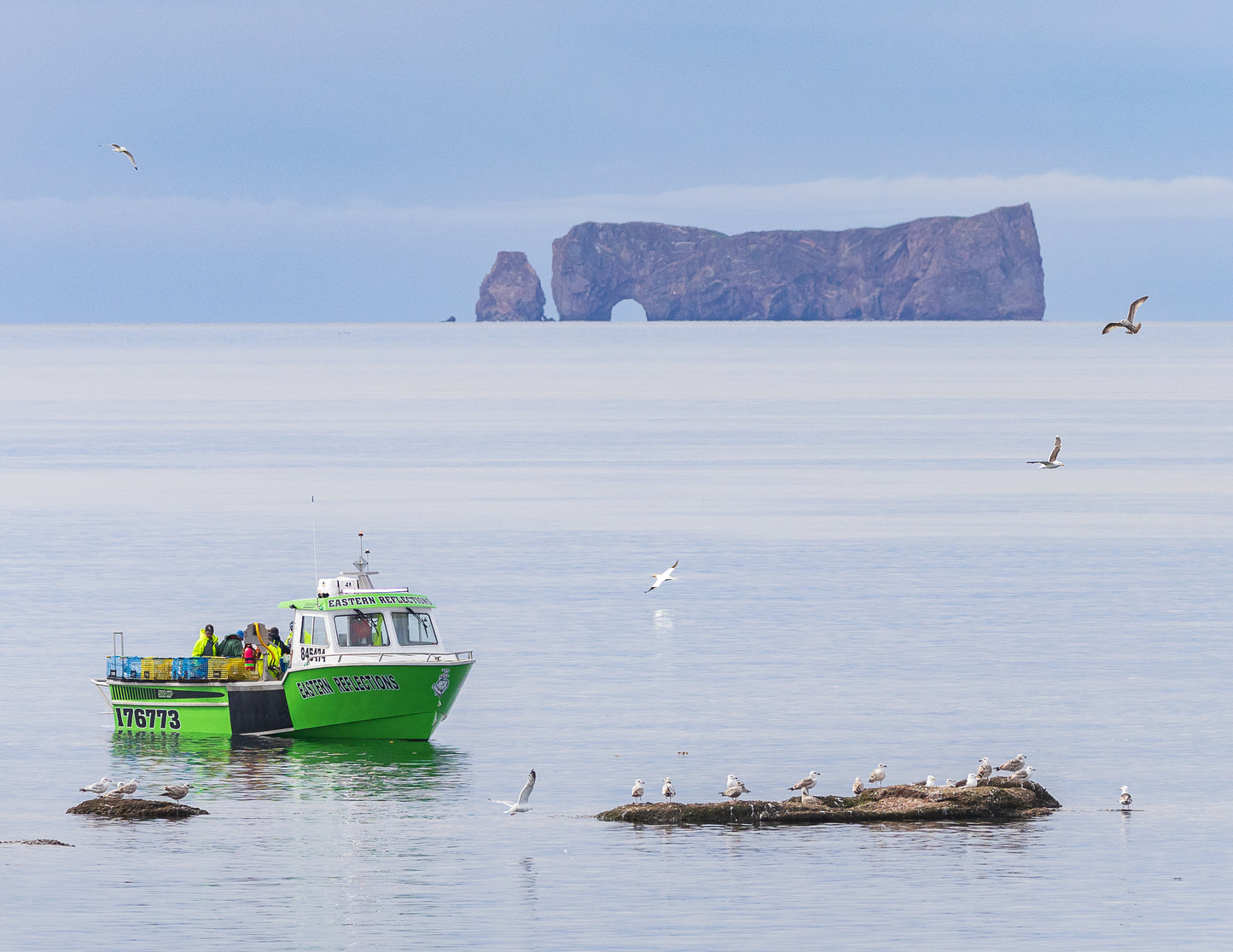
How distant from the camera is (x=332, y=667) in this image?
147ft

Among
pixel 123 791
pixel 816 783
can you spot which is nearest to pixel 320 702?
pixel 123 791

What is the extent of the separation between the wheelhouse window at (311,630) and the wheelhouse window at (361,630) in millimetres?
439

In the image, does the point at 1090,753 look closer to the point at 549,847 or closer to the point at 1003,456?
the point at 549,847

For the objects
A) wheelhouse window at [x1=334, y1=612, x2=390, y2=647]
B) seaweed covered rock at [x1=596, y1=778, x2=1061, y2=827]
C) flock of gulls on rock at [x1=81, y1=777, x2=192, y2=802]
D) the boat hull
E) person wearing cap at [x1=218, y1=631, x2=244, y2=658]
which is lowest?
seaweed covered rock at [x1=596, y1=778, x2=1061, y2=827]

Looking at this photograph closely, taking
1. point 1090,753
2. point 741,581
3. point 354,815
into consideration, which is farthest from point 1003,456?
point 354,815

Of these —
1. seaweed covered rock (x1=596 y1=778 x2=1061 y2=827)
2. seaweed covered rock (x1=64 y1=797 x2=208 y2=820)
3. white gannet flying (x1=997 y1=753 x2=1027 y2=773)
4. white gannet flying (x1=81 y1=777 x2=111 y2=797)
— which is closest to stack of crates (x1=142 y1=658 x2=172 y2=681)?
white gannet flying (x1=81 y1=777 x2=111 y2=797)

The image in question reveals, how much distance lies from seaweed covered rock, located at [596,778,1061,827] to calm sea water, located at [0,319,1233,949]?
44 cm

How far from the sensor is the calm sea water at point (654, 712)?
31.9 m

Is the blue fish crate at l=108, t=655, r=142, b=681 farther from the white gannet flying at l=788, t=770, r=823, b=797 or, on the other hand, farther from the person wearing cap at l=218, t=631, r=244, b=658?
the white gannet flying at l=788, t=770, r=823, b=797

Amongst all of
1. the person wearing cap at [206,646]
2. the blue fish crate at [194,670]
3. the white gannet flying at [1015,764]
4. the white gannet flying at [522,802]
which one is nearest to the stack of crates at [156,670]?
the blue fish crate at [194,670]

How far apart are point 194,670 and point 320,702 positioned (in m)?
3.47

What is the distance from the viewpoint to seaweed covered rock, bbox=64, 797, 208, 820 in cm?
3797

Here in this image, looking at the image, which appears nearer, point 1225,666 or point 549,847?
point 549,847

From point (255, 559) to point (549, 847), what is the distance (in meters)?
44.2
